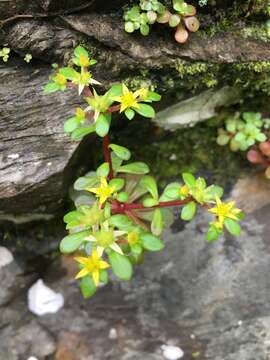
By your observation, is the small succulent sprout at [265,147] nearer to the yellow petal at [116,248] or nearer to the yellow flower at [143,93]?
the yellow flower at [143,93]

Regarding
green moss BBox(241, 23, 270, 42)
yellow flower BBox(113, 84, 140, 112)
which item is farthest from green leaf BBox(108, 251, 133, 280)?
green moss BBox(241, 23, 270, 42)

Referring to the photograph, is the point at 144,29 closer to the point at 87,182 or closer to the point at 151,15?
the point at 151,15

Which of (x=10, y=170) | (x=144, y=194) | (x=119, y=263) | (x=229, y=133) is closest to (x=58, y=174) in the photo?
(x=10, y=170)

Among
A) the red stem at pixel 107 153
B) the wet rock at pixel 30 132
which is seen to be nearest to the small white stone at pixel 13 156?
the wet rock at pixel 30 132

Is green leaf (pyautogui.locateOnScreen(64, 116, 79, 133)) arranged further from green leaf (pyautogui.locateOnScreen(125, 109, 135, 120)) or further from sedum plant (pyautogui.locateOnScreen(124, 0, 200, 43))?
sedum plant (pyautogui.locateOnScreen(124, 0, 200, 43))

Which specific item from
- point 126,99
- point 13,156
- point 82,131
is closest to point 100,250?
point 82,131

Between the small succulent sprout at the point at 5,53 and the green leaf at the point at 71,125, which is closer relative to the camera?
the green leaf at the point at 71,125
